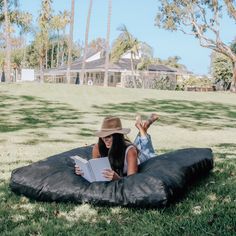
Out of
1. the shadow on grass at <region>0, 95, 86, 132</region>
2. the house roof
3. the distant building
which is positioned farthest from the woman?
the house roof

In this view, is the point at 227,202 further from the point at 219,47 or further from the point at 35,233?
the point at 219,47

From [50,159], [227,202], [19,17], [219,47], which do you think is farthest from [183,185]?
[19,17]

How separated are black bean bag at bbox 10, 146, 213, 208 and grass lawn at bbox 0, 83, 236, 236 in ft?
0.35

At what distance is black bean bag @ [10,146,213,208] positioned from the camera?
5539 millimetres

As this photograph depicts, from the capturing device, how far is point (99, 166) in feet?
19.3

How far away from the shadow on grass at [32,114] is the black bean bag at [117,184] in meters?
8.88

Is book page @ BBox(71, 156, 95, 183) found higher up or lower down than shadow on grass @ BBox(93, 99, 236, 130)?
higher up

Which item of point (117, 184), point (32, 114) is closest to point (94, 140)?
point (117, 184)

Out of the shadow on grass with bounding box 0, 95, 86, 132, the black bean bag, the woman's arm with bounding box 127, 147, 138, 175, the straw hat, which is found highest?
the straw hat

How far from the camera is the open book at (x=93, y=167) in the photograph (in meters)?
5.83

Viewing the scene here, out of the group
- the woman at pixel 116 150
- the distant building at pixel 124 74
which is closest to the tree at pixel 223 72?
the distant building at pixel 124 74

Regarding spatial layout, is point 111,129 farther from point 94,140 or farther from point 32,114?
point 32,114

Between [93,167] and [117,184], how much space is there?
408mm

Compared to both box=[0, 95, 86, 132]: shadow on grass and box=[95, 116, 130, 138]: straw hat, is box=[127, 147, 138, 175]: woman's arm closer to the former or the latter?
box=[95, 116, 130, 138]: straw hat
